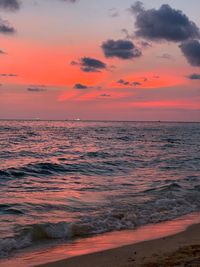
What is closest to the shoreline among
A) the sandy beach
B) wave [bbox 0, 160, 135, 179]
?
the sandy beach

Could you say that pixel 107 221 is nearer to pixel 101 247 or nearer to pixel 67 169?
pixel 101 247

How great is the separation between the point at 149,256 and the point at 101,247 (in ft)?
4.49

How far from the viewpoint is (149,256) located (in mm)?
7355

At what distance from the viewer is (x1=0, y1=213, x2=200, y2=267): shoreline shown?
24.4 ft

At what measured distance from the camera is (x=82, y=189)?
16344 millimetres

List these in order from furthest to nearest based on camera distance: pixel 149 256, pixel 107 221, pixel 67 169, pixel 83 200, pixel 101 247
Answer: pixel 67 169
pixel 83 200
pixel 107 221
pixel 101 247
pixel 149 256

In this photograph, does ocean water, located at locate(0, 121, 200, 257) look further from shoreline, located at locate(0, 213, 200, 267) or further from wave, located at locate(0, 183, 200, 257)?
shoreline, located at locate(0, 213, 200, 267)

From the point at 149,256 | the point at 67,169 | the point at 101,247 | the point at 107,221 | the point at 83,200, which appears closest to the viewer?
the point at 149,256

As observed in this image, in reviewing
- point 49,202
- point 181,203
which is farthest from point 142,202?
point 49,202

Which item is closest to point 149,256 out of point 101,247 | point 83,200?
point 101,247

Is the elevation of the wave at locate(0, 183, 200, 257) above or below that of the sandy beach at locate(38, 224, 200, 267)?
below

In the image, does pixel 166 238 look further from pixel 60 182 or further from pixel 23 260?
pixel 60 182

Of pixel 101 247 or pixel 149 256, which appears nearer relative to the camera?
pixel 149 256

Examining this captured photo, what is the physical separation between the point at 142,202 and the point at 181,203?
1334mm
